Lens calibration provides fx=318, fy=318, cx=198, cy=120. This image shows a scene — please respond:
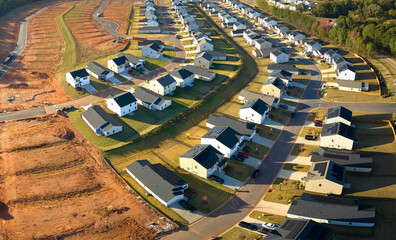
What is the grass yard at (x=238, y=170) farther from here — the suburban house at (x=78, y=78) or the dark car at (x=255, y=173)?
the suburban house at (x=78, y=78)

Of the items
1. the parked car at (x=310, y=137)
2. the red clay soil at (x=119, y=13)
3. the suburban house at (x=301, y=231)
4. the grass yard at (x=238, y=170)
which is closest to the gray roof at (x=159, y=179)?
the grass yard at (x=238, y=170)

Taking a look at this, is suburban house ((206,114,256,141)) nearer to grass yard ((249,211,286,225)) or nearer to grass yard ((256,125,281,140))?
grass yard ((256,125,281,140))

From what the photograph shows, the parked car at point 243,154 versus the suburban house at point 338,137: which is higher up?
the suburban house at point 338,137

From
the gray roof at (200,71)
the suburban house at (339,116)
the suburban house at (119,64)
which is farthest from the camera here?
the suburban house at (119,64)

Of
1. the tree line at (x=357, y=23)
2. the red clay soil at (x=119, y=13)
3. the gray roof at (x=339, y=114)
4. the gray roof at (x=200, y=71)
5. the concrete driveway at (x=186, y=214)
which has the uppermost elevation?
the tree line at (x=357, y=23)

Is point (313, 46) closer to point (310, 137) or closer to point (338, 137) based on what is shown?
point (310, 137)

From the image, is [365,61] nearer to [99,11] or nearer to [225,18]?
[225,18]

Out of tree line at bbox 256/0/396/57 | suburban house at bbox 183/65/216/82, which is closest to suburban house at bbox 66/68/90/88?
suburban house at bbox 183/65/216/82
